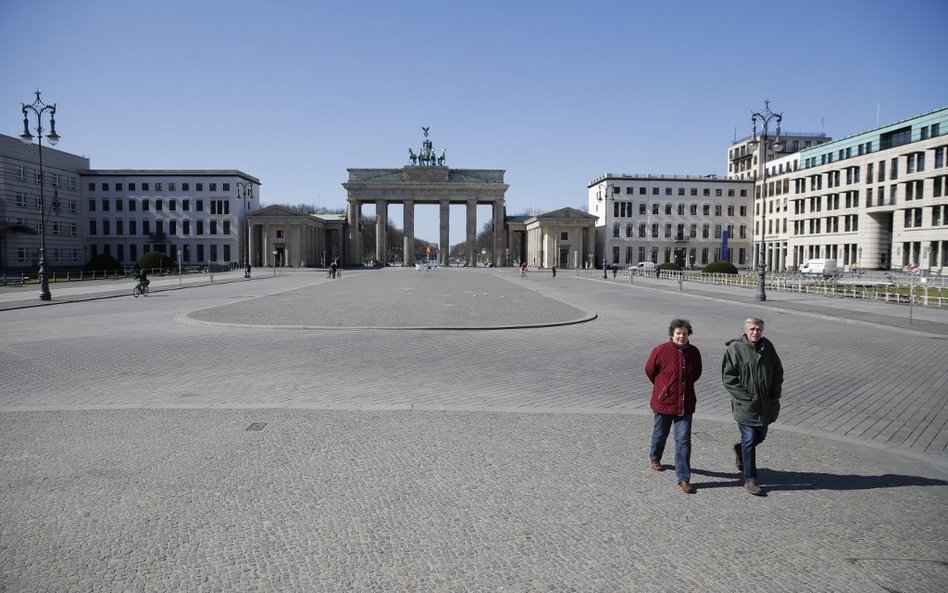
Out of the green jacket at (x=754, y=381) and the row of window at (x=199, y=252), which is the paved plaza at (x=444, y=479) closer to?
the green jacket at (x=754, y=381)

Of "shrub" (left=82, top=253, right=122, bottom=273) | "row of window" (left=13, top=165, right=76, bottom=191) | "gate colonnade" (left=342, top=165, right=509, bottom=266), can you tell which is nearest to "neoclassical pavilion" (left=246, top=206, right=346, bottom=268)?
"gate colonnade" (left=342, top=165, right=509, bottom=266)

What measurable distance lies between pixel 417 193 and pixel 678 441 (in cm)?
11102

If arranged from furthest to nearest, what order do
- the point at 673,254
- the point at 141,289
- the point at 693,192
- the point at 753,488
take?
the point at 673,254 < the point at 693,192 < the point at 141,289 < the point at 753,488

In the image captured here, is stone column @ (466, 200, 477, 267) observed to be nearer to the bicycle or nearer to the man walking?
the bicycle

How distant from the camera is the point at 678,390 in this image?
6043mm

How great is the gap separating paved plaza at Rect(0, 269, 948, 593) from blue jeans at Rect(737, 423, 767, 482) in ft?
0.77

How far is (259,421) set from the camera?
8.06 m

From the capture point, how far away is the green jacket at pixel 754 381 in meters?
5.81

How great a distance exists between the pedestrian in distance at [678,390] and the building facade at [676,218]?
109m

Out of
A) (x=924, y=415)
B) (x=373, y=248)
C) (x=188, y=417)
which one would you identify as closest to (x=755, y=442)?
(x=924, y=415)

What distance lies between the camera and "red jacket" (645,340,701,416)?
603 cm

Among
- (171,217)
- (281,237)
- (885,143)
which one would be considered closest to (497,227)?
(281,237)

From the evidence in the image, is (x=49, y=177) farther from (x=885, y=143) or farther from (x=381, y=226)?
(x=885, y=143)

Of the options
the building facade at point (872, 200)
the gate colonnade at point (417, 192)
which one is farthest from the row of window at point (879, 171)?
the gate colonnade at point (417, 192)
